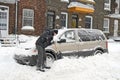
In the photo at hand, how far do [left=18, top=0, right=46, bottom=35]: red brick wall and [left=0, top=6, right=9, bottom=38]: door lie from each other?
48.5 inches

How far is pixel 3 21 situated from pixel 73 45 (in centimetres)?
1210

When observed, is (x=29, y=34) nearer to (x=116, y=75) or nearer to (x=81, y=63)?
(x=81, y=63)

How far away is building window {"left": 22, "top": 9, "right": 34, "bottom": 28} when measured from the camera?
2539 centimetres

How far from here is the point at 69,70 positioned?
11.6m

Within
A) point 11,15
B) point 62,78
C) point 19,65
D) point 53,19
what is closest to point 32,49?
point 19,65

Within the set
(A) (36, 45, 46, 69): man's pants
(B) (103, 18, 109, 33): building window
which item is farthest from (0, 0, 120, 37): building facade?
(A) (36, 45, 46, 69): man's pants

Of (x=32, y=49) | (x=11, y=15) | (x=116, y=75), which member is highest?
(x=11, y=15)

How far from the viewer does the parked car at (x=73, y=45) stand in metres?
12.0

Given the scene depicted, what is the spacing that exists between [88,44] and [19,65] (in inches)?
155

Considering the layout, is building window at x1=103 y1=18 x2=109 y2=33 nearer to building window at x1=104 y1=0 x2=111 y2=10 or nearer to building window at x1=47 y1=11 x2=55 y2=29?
building window at x1=104 y1=0 x2=111 y2=10

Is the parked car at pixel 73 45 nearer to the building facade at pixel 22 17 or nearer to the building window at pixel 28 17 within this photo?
the building facade at pixel 22 17

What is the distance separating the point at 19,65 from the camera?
11820 mm

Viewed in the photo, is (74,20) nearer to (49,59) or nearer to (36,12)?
(36,12)

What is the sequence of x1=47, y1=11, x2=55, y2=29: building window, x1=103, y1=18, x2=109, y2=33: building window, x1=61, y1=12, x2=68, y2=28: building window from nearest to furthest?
x1=47, y1=11, x2=55, y2=29: building window < x1=61, y1=12, x2=68, y2=28: building window < x1=103, y1=18, x2=109, y2=33: building window
